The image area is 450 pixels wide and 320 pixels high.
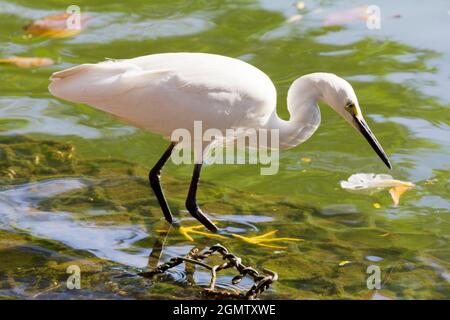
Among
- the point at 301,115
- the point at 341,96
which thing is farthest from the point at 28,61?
the point at 341,96

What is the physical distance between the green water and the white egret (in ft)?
1.63

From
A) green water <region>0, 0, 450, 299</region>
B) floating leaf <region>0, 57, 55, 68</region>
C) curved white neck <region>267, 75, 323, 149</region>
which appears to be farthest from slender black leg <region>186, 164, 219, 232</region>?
floating leaf <region>0, 57, 55, 68</region>

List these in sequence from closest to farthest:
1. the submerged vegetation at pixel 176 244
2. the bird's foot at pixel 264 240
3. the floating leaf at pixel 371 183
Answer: the submerged vegetation at pixel 176 244 < the bird's foot at pixel 264 240 < the floating leaf at pixel 371 183

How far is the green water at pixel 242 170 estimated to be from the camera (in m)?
4.48

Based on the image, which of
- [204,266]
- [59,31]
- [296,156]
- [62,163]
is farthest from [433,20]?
[204,266]

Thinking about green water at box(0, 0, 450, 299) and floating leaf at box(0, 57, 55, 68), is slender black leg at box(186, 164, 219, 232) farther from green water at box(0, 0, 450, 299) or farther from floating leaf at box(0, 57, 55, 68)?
floating leaf at box(0, 57, 55, 68)

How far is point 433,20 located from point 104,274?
506 centimetres

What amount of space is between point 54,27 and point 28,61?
32.4 inches

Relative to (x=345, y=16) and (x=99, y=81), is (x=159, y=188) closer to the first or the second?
(x=99, y=81)

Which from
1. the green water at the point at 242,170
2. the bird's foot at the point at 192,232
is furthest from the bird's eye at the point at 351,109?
the bird's foot at the point at 192,232

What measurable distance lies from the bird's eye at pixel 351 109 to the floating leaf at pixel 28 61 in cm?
331

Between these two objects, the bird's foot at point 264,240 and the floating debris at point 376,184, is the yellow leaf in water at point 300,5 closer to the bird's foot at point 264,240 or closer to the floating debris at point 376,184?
the floating debris at point 376,184

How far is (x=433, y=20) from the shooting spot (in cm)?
834
